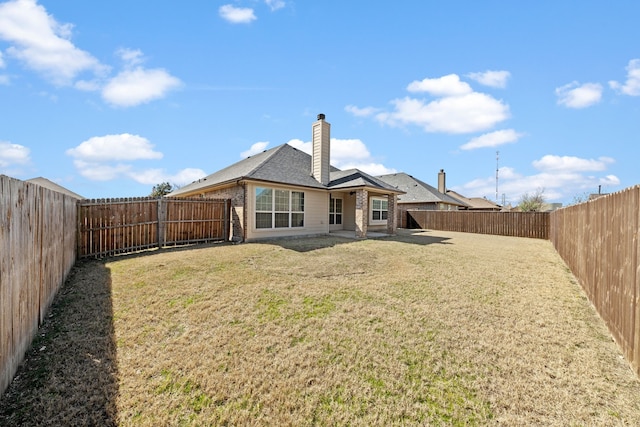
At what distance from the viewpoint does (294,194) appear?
1338 centimetres

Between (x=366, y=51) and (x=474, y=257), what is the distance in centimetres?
861

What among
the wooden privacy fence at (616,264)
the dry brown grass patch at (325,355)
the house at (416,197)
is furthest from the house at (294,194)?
the house at (416,197)

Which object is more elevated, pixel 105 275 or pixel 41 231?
pixel 41 231

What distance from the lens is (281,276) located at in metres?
6.13

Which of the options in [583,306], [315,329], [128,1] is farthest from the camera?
A: [128,1]

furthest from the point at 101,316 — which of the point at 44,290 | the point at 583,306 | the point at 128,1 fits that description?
the point at 583,306

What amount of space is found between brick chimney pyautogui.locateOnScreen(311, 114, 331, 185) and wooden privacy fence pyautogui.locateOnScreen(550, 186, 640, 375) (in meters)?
10.8

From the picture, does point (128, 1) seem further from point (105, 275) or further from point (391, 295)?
point (391, 295)

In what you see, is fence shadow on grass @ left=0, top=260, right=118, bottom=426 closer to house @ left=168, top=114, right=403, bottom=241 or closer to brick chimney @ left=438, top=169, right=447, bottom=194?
house @ left=168, top=114, right=403, bottom=241

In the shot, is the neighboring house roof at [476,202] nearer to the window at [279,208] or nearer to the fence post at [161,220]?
the window at [279,208]

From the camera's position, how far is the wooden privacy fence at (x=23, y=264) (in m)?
2.61

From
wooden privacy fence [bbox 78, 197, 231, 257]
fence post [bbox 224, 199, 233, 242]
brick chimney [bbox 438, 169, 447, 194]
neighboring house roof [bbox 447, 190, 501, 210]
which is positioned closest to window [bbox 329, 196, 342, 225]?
fence post [bbox 224, 199, 233, 242]

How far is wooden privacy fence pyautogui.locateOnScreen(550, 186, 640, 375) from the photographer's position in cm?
321

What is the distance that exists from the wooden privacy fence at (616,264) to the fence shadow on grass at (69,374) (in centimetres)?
551
